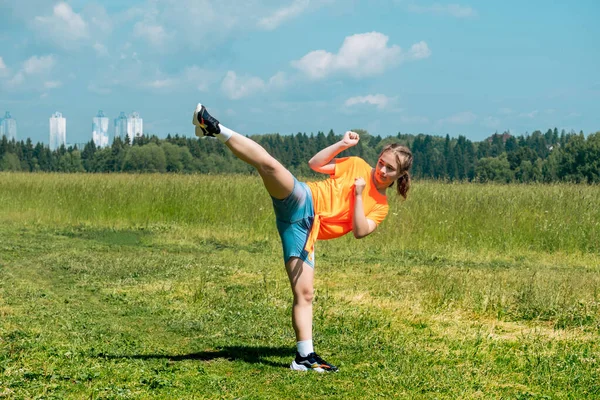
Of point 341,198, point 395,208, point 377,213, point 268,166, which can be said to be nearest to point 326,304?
point 377,213

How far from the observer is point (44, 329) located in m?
6.28

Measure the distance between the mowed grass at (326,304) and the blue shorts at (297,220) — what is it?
0.85 meters

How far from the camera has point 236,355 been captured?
5.53 metres

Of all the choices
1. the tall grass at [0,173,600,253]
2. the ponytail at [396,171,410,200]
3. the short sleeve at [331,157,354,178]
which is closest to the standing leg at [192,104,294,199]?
the short sleeve at [331,157,354,178]

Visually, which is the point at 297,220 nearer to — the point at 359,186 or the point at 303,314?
the point at 359,186

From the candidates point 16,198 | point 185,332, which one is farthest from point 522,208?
point 16,198

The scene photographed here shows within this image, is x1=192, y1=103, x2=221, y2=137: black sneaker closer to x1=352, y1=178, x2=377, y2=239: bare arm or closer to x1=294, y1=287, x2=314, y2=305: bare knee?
x1=352, y1=178, x2=377, y2=239: bare arm

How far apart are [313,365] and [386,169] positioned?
1473mm

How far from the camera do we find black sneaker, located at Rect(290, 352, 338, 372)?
4.97 meters

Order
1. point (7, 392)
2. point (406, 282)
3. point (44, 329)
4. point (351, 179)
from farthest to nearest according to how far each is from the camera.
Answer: point (406, 282) → point (44, 329) → point (351, 179) → point (7, 392)

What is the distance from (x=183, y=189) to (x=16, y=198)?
5260 millimetres

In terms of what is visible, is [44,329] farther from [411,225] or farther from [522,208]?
[522,208]

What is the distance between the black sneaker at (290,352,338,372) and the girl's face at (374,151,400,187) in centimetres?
134

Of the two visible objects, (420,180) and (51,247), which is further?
(420,180)
